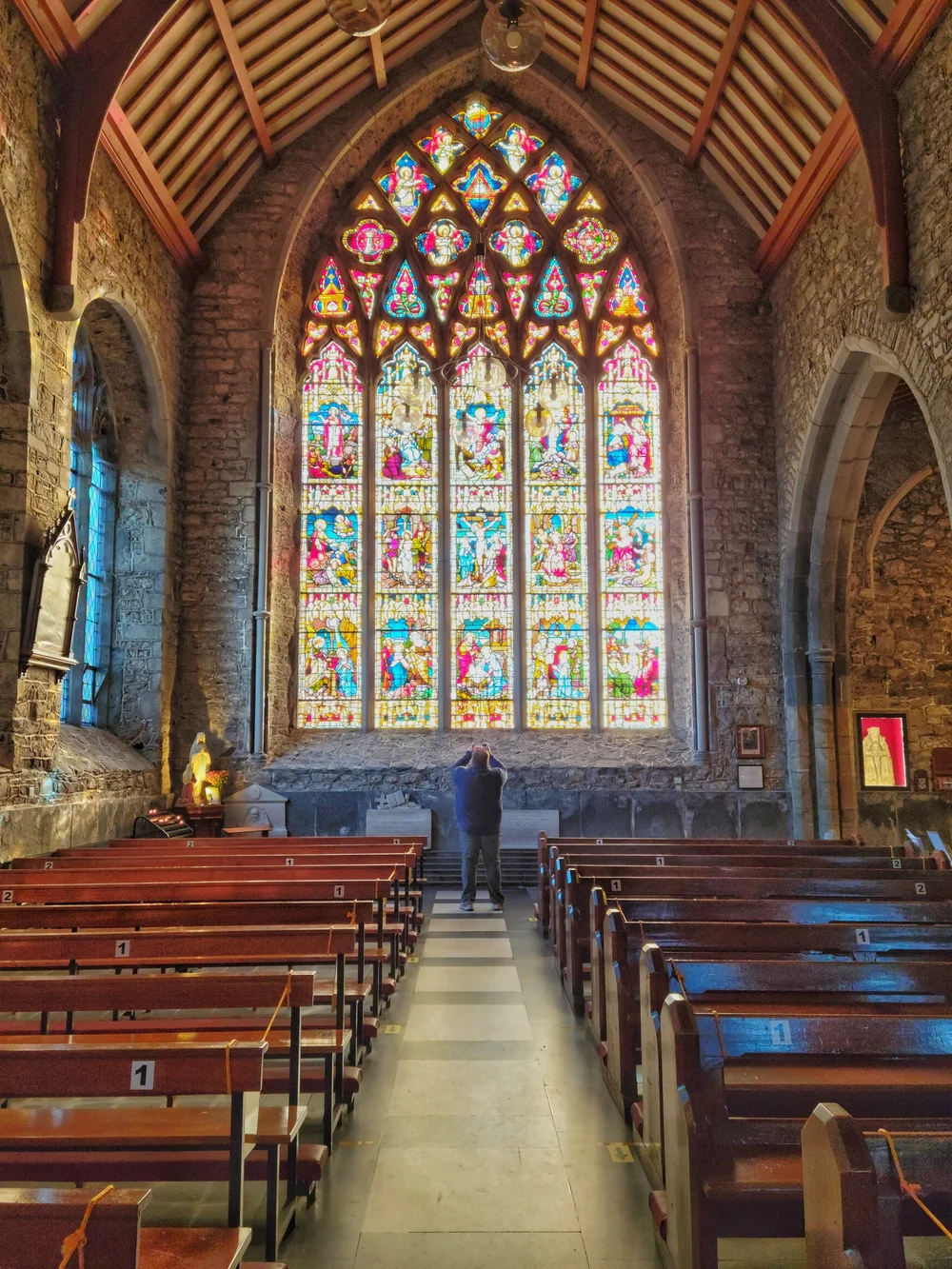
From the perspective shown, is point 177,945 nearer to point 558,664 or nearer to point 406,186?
point 558,664

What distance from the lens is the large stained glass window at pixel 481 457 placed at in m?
10.9

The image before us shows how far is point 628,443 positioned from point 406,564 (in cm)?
299

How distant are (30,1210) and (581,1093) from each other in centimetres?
275

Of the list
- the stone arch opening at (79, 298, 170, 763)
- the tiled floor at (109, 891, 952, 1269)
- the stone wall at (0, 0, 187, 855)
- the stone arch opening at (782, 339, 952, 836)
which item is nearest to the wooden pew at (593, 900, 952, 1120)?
the tiled floor at (109, 891, 952, 1269)

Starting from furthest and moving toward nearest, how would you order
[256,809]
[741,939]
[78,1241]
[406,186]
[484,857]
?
1. [406,186]
2. [256,809]
3. [484,857]
4. [741,939]
5. [78,1241]

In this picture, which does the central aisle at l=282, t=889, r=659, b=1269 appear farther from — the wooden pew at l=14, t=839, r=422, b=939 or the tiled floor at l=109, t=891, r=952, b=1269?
the wooden pew at l=14, t=839, r=422, b=939

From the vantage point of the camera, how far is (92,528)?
30.9 feet

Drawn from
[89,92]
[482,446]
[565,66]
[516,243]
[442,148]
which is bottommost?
[482,446]

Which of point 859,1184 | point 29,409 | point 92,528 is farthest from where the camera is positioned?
point 92,528

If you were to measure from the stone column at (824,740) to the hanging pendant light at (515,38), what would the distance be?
6432mm

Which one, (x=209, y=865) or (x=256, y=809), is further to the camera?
(x=256, y=809)

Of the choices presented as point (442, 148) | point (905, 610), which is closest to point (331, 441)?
point (442, 148)

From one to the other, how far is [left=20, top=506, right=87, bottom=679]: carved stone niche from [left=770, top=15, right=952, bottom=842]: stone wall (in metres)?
6.15

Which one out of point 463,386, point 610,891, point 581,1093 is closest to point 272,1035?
Result: point 581,1093
